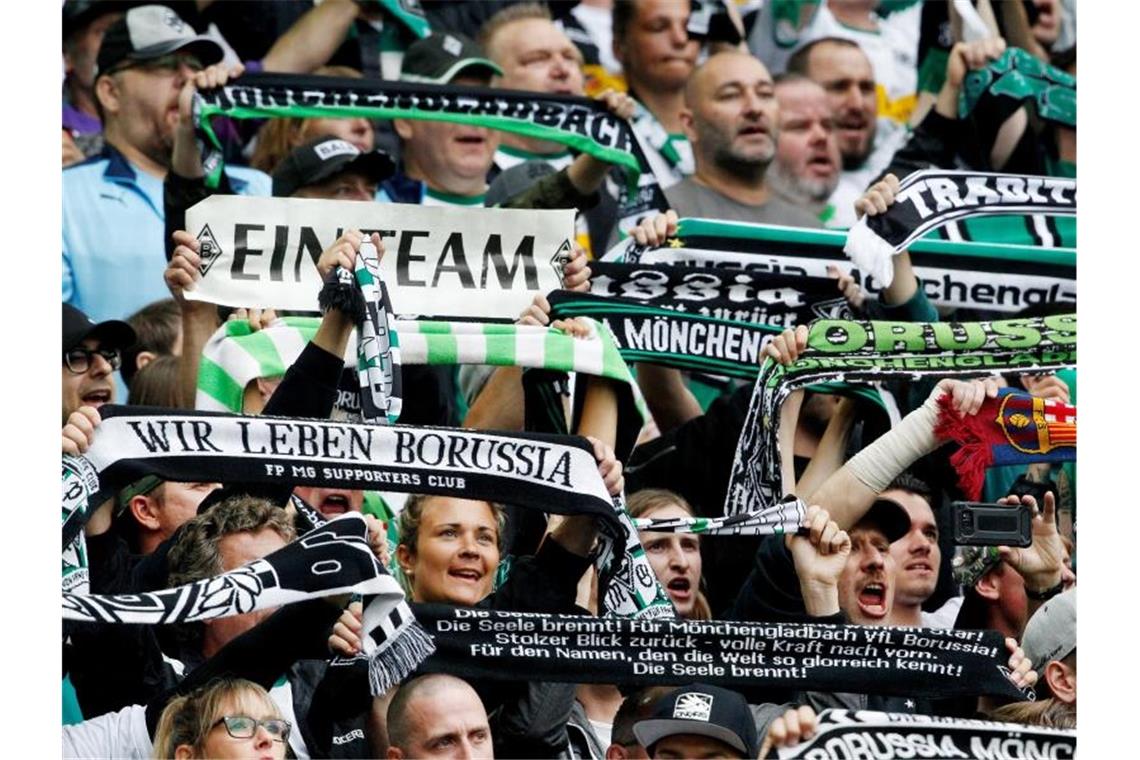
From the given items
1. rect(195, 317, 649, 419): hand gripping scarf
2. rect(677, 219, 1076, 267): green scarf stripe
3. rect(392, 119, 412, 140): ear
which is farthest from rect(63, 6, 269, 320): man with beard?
rect(677, 219, 1076, 267): green scarf stripe

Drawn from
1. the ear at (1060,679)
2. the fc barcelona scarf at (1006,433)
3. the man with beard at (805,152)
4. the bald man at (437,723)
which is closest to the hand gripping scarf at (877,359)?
the fc barcelona scarf at (1006,433)

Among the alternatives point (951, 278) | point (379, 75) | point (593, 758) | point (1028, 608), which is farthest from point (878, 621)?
point (379, 75)

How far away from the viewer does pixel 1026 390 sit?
11734mm

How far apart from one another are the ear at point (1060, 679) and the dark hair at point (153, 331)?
3561 millimetres

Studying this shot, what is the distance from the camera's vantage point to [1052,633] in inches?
425

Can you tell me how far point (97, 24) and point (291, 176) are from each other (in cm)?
149

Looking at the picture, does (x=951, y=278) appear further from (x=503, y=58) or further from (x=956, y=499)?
(x=503, y=58)

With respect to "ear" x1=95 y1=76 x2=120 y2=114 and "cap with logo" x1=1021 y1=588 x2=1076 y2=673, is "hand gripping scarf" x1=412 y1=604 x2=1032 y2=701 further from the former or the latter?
"ear" x1=95 y1=76 x2=120 y2=114

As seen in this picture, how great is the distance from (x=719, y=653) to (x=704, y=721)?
2.02 ft

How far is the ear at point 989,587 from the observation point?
11.1 metres

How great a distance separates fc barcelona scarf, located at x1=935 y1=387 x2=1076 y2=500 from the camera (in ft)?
35.8

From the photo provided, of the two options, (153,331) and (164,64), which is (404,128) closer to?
(164,64)

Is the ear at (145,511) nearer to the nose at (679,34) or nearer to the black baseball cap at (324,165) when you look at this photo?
the black baseball cap at (324,165)

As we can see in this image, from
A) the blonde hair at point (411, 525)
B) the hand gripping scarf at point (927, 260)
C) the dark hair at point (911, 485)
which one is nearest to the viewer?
the blonde hair at point (411, 525)
